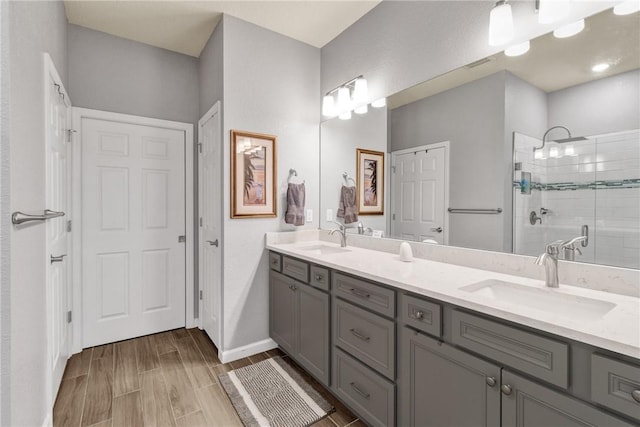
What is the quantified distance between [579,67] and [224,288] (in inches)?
97.8

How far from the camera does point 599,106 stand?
4.17 feet

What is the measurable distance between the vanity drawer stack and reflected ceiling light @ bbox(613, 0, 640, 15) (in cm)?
147

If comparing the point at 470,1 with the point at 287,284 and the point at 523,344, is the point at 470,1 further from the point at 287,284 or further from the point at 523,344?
the point at 287,284

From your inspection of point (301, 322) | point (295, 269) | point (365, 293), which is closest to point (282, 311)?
point (301, 322)

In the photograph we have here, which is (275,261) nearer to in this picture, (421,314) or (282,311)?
(282,311)

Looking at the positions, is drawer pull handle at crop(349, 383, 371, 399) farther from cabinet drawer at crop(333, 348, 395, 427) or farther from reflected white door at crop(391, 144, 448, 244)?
reflected white door at crop(391, 144, 448, 244)

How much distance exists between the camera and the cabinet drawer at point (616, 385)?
78 cm

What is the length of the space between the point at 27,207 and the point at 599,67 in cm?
247

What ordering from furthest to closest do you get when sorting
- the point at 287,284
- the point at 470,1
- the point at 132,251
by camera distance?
the point at 132,251, the point at 287,284, the point at 470,1

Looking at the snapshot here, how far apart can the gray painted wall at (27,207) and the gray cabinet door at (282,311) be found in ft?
4.49

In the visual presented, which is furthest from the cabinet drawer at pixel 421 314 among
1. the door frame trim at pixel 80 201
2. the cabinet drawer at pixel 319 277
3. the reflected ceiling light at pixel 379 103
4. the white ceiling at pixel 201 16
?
the door frame trim at pixel 80 201

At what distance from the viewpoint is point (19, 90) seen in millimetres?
1183

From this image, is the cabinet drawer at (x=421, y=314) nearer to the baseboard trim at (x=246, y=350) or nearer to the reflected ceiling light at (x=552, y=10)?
the reflected ceiling light at (x=552, y=10)

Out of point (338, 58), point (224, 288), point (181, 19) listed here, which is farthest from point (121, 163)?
point (338, 58)
